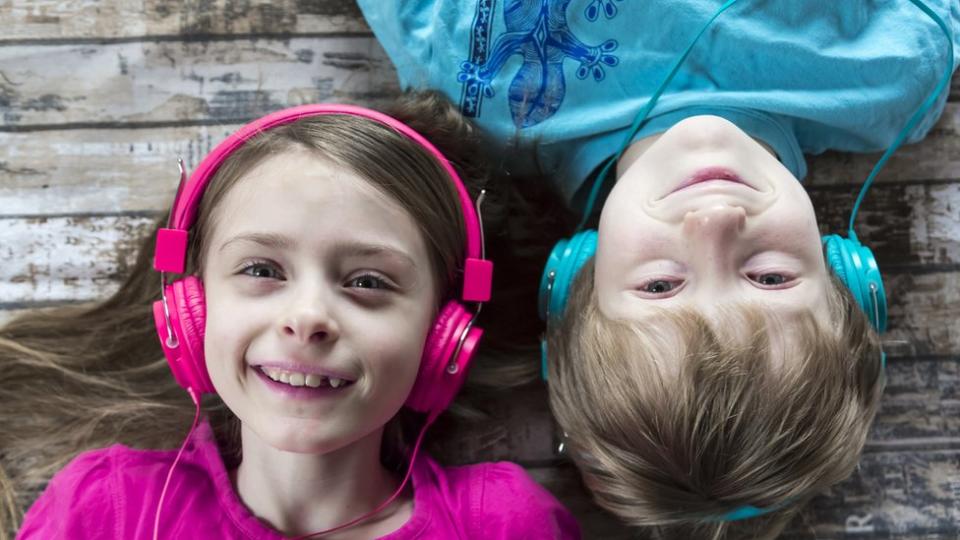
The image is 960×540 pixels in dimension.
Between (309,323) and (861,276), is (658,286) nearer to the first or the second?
(861,276)

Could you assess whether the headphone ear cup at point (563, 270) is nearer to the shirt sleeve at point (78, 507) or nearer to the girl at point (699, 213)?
the girl at point (699, 213)

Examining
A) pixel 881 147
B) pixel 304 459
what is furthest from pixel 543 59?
pixel 304 459

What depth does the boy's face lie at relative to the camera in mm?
1151

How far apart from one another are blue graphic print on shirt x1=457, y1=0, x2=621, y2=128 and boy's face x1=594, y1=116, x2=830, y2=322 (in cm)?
24

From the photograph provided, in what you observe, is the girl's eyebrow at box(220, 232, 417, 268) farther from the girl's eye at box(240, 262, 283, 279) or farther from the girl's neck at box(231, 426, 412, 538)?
the girl's neck at box(231, 426, 412, 538)

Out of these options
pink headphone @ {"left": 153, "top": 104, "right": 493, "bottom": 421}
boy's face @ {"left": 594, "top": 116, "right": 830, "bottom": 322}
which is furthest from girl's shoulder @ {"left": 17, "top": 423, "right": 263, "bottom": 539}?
Result: boy's face @ {"left": 594, "top": 116, "right": 830, "bottom": 322}

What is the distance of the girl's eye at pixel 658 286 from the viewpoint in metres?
1.20

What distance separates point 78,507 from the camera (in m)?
1.28

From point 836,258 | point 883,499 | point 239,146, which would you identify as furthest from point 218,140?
point 883,499

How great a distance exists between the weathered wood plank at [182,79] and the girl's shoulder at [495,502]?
2.44 feet

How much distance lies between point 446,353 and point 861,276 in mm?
683

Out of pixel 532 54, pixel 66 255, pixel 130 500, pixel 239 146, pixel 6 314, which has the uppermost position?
pixel 532 54

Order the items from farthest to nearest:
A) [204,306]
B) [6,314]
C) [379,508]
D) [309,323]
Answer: [6,314]
[379,508]
[204,306]
[309,323]

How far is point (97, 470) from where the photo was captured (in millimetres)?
1334
